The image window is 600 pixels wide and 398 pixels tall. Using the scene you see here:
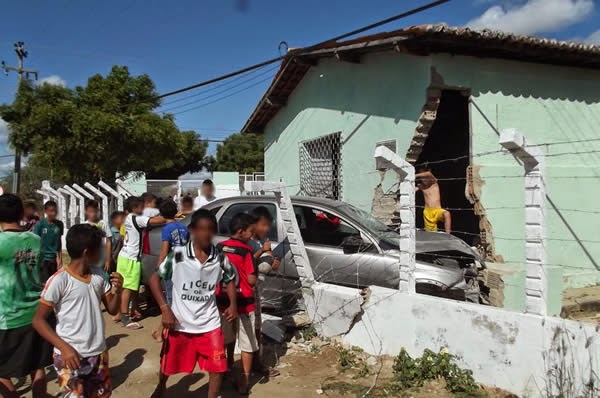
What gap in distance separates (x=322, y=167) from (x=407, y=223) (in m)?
6.21

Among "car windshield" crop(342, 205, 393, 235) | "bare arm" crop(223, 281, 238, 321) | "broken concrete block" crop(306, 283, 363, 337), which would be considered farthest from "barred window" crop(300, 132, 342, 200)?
"bare arm" crop(223, 281, 238, 321)

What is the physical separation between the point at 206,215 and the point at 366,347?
227cm

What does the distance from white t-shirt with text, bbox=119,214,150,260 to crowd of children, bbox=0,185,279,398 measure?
1.64 m

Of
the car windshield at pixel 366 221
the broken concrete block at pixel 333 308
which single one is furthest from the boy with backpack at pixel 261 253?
the car windshield at pixel 366 221

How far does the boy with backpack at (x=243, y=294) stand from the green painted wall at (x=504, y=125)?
410cm

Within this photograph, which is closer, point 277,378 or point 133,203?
point 277,378

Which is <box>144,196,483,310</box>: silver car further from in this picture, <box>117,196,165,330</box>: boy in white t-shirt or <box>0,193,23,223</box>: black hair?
<box>0,193,23,223</box>: black hair

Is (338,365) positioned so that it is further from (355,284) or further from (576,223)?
(576,223)

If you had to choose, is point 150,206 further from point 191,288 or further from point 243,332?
point 191,288

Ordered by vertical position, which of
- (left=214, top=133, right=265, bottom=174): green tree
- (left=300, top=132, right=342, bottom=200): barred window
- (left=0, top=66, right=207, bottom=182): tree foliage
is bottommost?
(left=300, top=132, right=342, bottom=200): barred window

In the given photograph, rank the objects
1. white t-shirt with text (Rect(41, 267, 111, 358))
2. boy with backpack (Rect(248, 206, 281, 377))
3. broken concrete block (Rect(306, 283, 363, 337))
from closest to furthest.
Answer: white t-shirt with text (Rect(41, 267, 111, 358))
boy with backpack (Rect(248, 206, 281, 377))
broken concrete block (Rect(306, 283, 363, 337))

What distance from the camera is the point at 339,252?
18.2ft

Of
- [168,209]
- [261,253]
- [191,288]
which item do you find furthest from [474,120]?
[191,288]

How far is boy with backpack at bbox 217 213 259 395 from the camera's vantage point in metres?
4.14
